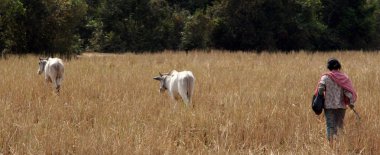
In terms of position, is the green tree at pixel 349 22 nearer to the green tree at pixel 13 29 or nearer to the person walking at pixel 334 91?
the green tree at pixel 13 29

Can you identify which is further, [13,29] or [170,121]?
[13,29]

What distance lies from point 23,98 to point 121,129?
4.08m

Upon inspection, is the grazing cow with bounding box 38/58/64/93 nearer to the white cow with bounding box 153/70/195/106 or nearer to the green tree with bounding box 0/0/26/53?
the white cow with bounding box 153/70/195/106

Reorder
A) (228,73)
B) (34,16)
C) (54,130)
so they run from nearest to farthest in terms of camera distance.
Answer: (54,130) → (228,73) → (34,16)

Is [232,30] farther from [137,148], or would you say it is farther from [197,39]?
[137,148]

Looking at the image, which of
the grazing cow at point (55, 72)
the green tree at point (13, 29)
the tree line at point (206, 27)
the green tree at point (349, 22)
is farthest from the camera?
the green tree at point (349, 22)

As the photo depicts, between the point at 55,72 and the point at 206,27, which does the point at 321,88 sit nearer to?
the point at 55,72

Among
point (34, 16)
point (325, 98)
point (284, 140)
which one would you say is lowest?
point (284, 140)

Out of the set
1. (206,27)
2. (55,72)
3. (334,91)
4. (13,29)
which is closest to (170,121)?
(334,91)

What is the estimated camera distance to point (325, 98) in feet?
20.7

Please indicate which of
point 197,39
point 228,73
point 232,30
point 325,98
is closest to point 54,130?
point 325,98

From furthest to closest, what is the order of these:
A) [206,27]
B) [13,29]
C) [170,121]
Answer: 1. [206,27]
2. [13,29]
3. [170,121]

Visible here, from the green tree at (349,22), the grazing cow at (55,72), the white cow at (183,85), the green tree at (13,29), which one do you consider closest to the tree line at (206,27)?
the green tree at (349,22)

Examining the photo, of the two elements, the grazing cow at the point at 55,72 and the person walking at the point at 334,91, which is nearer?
the person walking at the point at 334,91
